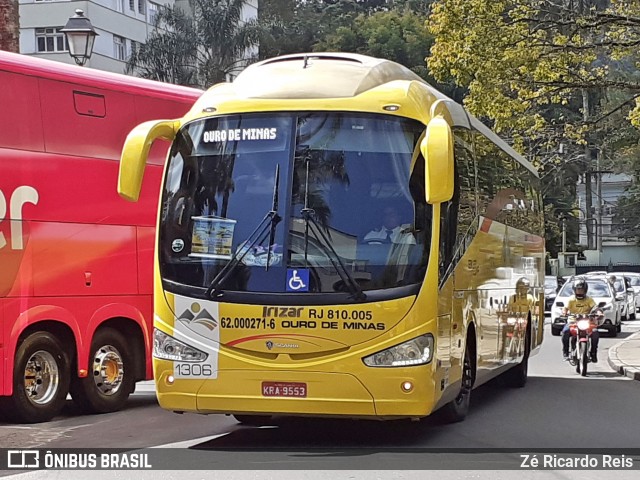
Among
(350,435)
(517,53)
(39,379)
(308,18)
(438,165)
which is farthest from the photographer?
(308,18)

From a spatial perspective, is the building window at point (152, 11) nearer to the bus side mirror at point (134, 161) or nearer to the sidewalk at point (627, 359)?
the sidewalk at point (627, 359)

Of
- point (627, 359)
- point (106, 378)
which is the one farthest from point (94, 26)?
point (106, 378)

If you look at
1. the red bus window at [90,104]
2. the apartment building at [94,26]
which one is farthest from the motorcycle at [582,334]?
the apartment building at [94,26]

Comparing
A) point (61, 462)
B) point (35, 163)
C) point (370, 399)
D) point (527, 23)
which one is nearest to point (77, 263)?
point (35, 163)

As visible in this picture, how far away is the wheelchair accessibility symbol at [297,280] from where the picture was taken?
402 inches

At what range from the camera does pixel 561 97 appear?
26.6 meters

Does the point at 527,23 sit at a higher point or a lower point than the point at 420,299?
higher

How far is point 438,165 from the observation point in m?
9.89

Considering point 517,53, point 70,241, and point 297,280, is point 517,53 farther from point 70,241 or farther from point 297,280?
point 297,280

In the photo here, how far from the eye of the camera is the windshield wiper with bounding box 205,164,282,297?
10.3 meters

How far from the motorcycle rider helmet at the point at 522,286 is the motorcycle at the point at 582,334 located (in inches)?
83.0

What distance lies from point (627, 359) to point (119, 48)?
44217 mm

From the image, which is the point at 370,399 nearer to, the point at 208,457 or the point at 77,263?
the point at 208,457

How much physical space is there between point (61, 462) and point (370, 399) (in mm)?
2613
